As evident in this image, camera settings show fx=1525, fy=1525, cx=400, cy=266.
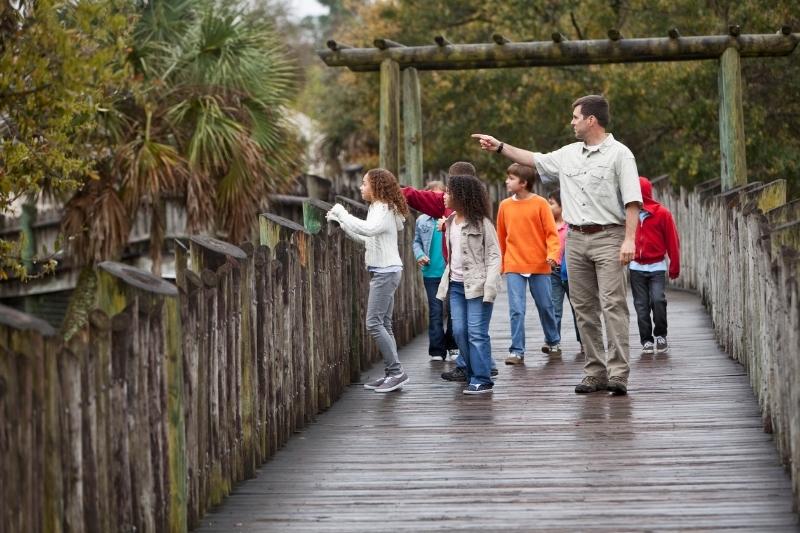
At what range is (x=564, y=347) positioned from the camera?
44.9 feet

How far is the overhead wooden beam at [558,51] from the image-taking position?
17422mm

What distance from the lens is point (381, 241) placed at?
10.5 meters

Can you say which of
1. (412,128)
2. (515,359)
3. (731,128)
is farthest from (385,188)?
(731,128)

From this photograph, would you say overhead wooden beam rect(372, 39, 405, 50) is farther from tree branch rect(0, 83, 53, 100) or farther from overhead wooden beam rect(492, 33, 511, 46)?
tree branch rect(0, 83, 53, 100)

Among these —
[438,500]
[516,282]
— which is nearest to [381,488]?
[438,500]

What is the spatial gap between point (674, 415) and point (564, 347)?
4.38 meters

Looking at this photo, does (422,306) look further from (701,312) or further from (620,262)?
(620,262)

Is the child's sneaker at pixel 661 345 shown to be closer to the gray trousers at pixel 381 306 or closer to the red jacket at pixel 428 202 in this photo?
the red jacket at pixel 428 202

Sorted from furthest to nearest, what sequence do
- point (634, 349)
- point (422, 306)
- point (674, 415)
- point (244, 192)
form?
point (244, 192)
point (422, 306)
point (634, 349)
point (674, 415)

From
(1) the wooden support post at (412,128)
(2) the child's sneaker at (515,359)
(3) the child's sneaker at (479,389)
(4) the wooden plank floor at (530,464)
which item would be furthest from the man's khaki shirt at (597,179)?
(1) the wooden support post at (412,128)

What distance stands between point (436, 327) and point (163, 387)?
244 inches

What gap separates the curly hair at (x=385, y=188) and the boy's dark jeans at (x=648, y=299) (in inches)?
122

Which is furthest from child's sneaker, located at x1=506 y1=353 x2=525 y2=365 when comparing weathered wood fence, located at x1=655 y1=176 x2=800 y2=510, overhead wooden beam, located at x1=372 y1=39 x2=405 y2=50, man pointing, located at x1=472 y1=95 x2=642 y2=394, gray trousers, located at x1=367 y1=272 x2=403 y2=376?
overhead wooden beam, located at x1=372 y1=39 x2=405 y2=50

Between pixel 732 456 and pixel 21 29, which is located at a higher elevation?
pixel 21 29
